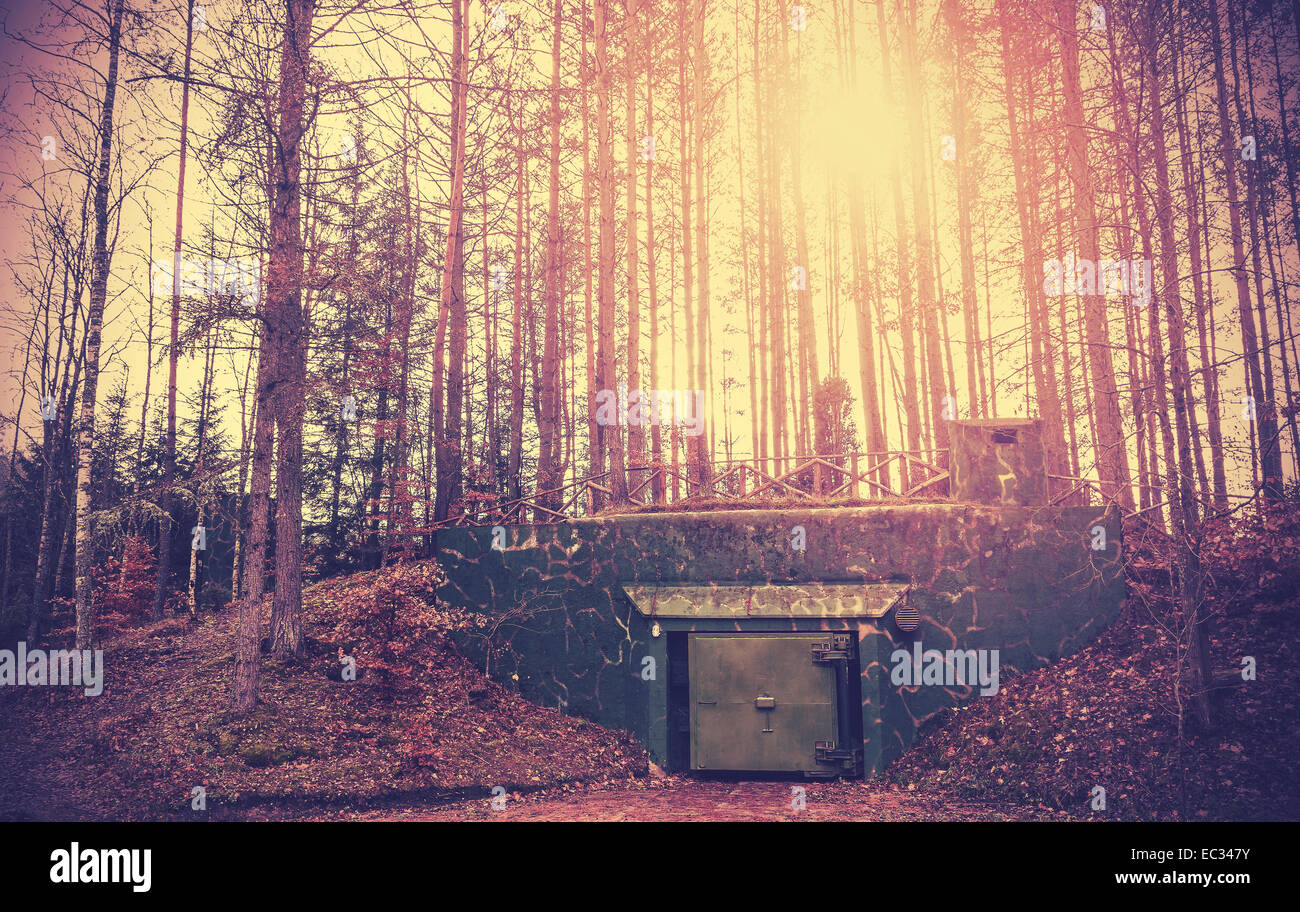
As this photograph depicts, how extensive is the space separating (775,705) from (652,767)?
6.34 ft

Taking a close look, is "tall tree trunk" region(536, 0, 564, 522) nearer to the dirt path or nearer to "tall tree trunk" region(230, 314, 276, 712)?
"tall tree trunk" region(230, 314, 276, 712)

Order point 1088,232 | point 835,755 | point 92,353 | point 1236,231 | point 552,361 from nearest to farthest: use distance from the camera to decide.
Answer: point 835,755, point 1088,232, point 92,353, point 1236,231, point 552,361

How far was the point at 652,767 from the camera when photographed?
388 inches

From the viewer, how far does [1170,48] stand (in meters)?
8.95

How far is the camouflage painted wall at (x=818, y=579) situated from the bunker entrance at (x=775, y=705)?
0.27 meters

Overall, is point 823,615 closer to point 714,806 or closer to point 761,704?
point 761,704

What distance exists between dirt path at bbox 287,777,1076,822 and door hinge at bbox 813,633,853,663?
61.4 inches

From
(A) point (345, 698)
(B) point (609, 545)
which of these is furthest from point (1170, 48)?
(A) point (345, 698)

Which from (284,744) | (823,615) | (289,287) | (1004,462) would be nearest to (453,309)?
(289,287)

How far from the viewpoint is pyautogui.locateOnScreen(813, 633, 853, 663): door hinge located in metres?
9.51

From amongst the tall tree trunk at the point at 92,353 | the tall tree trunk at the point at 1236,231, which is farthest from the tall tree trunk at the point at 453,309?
the tall tree trunk at the point at 1236,231
